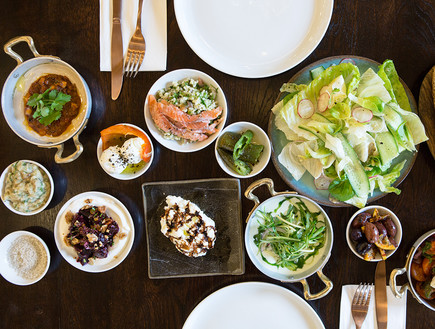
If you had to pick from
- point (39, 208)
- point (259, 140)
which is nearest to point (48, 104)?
point (39, 208)

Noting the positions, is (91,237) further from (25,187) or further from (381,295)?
(381,295)

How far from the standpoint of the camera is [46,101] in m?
1.77

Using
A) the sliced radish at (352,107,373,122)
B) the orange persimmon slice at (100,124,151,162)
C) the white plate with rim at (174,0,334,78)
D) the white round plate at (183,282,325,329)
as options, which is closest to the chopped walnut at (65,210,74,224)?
the orange persimmon slice at (100,124,151,162)

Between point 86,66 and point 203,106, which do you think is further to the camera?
point 86,66

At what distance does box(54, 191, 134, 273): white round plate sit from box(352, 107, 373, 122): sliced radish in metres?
1.18

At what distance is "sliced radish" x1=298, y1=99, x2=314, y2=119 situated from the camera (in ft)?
5.26

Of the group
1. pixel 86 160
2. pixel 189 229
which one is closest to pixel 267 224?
pixel 189 229

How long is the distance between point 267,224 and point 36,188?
117 cm

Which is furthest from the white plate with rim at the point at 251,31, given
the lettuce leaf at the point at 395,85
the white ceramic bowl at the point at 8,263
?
the white ceramic bowl at the point at 8,263

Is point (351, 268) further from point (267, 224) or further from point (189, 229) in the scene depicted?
point (189, 229)

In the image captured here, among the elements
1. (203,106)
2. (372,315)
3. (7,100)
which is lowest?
(372,315)

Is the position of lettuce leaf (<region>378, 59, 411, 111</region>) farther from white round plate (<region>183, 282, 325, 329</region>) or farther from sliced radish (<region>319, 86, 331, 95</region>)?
white round plate (<region>183, 282, 325, 329</region>)

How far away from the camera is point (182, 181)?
1824mm

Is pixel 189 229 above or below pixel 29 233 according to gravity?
above
